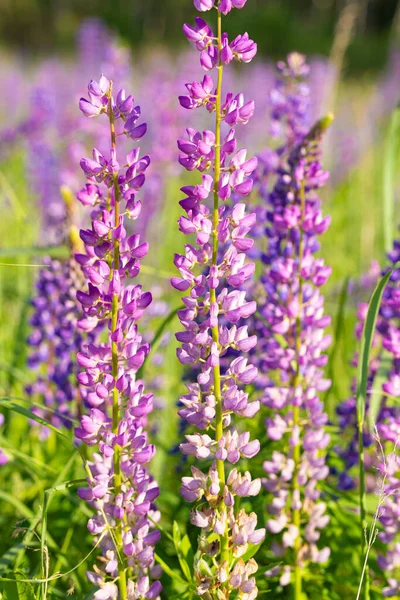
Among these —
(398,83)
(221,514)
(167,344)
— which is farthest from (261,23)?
(221,514)

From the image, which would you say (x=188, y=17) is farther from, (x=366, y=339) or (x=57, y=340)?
(x=366, y=339)

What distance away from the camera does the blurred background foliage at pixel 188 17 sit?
28.7 metres

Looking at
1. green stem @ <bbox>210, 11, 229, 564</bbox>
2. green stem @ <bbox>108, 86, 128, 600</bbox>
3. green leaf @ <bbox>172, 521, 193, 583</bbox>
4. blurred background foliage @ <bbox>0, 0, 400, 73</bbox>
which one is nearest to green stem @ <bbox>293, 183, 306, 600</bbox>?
green leaf @ <bbox>172, 521, 193, 583</bbox>

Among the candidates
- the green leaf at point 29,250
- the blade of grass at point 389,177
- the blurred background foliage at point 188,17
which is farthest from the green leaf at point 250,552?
the blurred background foliage at point 188,17

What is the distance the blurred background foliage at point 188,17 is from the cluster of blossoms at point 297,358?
2452 centimetres

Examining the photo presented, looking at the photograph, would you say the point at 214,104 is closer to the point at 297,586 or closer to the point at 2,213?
the point at 297,586

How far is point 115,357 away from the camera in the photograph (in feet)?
5.11

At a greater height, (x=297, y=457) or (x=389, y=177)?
(x=389, y=177)

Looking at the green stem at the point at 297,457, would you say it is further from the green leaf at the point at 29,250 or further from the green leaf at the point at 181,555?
the green leaf at the point at 29,250

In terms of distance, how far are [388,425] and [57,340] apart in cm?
148

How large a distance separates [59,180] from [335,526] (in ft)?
12.7

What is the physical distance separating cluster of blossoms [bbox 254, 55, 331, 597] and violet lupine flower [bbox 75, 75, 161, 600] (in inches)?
18.8

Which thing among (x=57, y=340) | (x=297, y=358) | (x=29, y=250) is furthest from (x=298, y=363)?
(x=57, y=340)

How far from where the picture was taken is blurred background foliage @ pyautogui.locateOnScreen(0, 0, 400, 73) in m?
28.7
